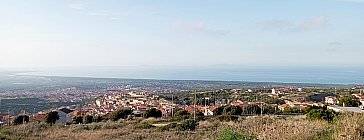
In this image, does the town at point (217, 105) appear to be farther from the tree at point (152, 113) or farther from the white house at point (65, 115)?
the tree at point (152, 113)

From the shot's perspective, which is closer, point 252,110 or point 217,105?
point 252,110

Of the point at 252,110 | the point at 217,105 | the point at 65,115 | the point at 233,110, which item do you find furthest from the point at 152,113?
the point at 217,105

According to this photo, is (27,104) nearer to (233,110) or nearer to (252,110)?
(233,110)

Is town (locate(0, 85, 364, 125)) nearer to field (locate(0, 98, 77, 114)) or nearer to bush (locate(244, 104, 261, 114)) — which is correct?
bush (locate(244, 104, 261, 114))

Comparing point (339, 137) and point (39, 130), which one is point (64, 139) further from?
point (339, 137)

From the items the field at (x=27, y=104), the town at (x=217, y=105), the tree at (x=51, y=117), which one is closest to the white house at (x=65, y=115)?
the town at (x=217, y=105)

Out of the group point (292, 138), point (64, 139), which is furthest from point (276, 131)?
point (64, 139)

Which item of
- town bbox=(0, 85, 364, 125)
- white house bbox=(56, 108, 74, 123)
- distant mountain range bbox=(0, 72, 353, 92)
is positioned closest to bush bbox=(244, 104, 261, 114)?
town bbox=(0, 85, 364, 125)

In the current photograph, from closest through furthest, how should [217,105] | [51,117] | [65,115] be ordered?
[51,117] → [65,115] → [217,105]

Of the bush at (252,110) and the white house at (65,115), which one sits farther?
the white house at (65,115)

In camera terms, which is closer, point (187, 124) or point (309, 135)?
point (309, 135)

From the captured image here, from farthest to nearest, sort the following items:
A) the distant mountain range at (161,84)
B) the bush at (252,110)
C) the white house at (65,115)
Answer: the distant mountain range at (161,84)
the white house at (65,115)
the bush at (252,110)
